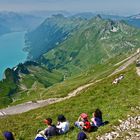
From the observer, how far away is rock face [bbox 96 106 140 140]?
29984 millimetres

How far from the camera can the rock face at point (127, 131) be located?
2998 centimetres

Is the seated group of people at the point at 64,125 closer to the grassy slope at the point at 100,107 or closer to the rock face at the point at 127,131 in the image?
the grassy slope at the point at 100,107

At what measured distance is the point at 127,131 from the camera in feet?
104

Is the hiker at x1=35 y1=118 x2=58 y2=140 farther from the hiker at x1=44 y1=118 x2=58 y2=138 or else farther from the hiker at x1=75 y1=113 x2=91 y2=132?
the hiker at x1=75 y1=113 x2=91 y2=132

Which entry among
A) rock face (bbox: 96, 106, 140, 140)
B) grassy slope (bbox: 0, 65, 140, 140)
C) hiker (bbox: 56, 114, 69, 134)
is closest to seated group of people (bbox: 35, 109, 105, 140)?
hiker (bbox: 56, 114, 69, 134)

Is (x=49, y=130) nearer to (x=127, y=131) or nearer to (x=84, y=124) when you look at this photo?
(x=84, y=124)

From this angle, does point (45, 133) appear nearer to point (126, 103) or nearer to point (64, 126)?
point (64, 126)

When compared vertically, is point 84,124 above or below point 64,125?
above

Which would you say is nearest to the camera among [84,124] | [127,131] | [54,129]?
[127,131]

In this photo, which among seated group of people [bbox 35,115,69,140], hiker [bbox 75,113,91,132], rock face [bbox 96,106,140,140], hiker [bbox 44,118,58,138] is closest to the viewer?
rock face [bbox 96,106,140,140]

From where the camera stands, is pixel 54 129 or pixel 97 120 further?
pixel 97 120

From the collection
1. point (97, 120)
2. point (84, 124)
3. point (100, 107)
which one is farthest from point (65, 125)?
point (100, 107)

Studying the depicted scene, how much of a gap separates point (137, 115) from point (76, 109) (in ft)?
35.4

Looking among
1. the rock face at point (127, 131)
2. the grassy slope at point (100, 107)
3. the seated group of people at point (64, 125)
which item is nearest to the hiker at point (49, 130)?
the seated group of people at point (64, 125)
